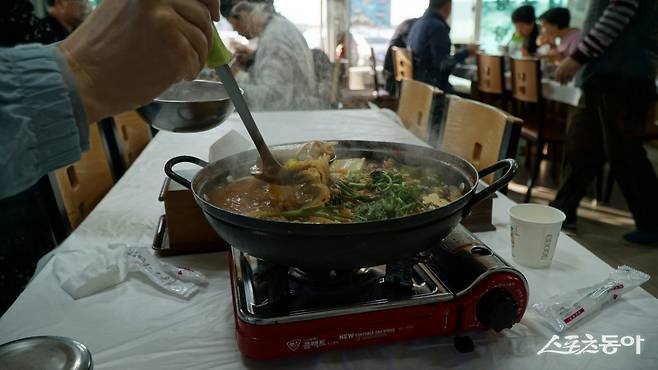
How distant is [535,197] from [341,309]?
3.72 meters

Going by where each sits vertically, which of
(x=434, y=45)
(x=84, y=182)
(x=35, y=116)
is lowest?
(x=84, y=182)

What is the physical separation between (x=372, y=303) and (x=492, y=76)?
430 cm

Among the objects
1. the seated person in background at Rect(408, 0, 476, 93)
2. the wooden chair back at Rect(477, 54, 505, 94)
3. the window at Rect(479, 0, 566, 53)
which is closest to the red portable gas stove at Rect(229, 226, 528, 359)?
the wooden chair back at Rect(477, 54, 505, 94)

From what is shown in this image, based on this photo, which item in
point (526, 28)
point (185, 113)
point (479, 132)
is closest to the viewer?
point (185, 113)

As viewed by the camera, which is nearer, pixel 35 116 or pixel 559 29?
pixel 35 116

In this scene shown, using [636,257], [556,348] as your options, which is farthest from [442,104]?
[556,348]

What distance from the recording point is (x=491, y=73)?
4.71m

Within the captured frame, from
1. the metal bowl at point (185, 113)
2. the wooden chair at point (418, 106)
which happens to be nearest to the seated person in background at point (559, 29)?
the wooden chair at point (418, 106)

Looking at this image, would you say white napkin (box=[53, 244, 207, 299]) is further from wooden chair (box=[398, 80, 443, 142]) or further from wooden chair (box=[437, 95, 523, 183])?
wooden chair (box=[398, 80, 443, 142])

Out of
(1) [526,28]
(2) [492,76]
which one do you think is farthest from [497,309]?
(1) [526,28]

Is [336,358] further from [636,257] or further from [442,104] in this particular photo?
[636,257]

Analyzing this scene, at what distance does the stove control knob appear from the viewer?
90cm

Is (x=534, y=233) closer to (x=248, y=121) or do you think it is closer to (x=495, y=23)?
(x=248, y=121)

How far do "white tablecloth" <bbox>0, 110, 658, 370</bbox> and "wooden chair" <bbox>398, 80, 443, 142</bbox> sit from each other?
1.48 m
